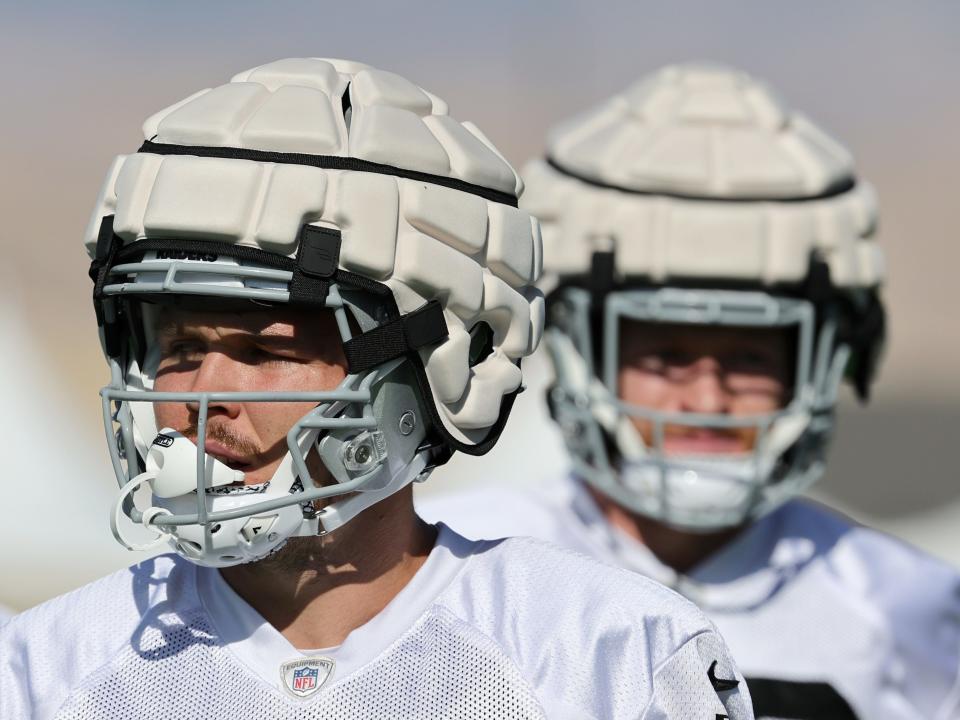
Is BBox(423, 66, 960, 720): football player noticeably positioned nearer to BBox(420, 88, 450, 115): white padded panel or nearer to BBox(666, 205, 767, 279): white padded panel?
BBox(666, 205, 767, 279): white padded panel

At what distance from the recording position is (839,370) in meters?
3.33

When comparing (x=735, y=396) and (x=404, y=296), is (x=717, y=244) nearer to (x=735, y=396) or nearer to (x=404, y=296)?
(x=735, y=396)

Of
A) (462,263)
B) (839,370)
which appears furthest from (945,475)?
(462,263)

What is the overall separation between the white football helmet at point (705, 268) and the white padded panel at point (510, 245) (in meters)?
1.10

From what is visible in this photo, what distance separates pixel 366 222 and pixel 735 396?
1.51m

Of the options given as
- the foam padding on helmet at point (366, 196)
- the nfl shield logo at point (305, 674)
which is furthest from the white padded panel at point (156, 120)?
the nfl shield logo at point (305, 674)

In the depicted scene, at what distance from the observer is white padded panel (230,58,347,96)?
1.99m

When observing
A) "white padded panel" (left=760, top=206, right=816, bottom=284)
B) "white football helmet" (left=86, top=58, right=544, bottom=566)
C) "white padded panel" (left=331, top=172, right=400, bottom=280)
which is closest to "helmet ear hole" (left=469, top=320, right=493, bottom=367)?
"white football helmet" (left=86, top=58, right=544, bottom=566)

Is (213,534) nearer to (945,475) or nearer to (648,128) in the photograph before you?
(648,128)

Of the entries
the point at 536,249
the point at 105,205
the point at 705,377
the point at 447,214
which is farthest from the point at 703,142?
the point at 105,205

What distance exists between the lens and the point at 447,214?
1952 mm

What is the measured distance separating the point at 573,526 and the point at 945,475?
4691mm

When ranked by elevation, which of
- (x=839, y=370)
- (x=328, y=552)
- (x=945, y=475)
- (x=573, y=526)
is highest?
(x=328, y=552)

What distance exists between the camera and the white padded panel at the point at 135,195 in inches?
74.0
